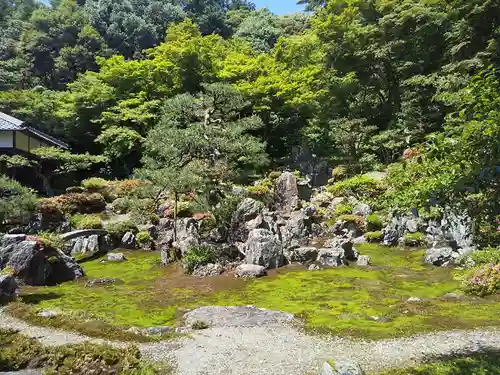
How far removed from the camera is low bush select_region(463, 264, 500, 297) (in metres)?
10.7

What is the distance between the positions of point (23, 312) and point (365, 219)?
50.8 ft

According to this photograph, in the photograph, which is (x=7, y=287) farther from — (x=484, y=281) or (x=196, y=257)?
(x=484, y=281)

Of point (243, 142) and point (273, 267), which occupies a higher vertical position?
point (243, 142)

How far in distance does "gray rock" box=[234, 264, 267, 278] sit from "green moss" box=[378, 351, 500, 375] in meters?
7.66

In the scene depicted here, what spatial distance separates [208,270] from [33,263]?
5.38 m

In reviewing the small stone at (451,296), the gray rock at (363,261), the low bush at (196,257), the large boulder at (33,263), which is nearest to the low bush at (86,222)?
the large boulder at (33,263)

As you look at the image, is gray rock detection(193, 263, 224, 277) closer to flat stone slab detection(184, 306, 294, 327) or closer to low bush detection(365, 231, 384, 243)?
flat stone slab detection(184, 306, 294, 327)

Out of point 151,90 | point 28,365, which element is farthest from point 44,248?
point 151,90

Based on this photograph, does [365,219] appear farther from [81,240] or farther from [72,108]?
[72,108]

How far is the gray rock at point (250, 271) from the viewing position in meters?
14.0

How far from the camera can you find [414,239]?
1767 centimetres

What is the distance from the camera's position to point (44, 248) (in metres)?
13.8

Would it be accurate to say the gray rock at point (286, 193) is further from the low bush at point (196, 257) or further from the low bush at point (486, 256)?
the low bush at point (486, 256)

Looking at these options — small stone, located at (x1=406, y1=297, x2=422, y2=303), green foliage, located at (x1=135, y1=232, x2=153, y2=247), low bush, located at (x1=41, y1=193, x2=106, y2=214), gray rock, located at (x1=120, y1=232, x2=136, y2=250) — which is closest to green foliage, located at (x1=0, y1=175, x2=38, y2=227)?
low bush, located at (x1=41, y1=193, x2=106, y2=214)
